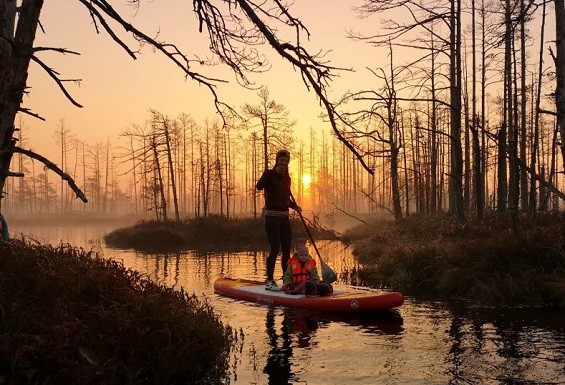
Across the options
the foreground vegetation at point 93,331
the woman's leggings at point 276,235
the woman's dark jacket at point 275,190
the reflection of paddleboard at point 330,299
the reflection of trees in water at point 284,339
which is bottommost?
the reflection of trees in water at point 284,339

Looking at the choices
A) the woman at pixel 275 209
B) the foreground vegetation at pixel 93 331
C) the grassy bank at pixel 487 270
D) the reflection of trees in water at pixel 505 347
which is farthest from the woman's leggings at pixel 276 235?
the foreground vegetation at pixel 93 331

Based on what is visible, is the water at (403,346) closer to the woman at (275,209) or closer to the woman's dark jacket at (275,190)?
the woman at (275,209)

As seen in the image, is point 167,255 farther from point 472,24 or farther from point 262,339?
point 472,24

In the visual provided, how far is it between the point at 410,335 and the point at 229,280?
5.95 m

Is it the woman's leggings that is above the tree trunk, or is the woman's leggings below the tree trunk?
below

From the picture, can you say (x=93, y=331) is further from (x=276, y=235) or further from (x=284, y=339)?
(x=276, y=235)

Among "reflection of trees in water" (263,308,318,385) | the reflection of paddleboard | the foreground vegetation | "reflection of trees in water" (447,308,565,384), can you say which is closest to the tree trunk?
the foreground vegetation

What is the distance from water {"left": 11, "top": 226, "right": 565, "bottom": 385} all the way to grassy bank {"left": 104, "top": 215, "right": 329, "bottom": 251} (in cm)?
2114

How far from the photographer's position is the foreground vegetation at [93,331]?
4973 millimetres

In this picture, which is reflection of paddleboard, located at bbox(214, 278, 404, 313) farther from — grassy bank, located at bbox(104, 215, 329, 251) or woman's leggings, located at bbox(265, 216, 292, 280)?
grassy bank, located at bbox(104, 215, 329, 251)

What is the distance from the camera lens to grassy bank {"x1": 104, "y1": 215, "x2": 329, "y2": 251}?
32.5 meters

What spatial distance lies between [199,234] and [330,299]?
24.4 meters

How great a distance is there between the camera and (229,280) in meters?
13.4

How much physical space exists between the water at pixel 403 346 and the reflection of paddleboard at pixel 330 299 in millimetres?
219
